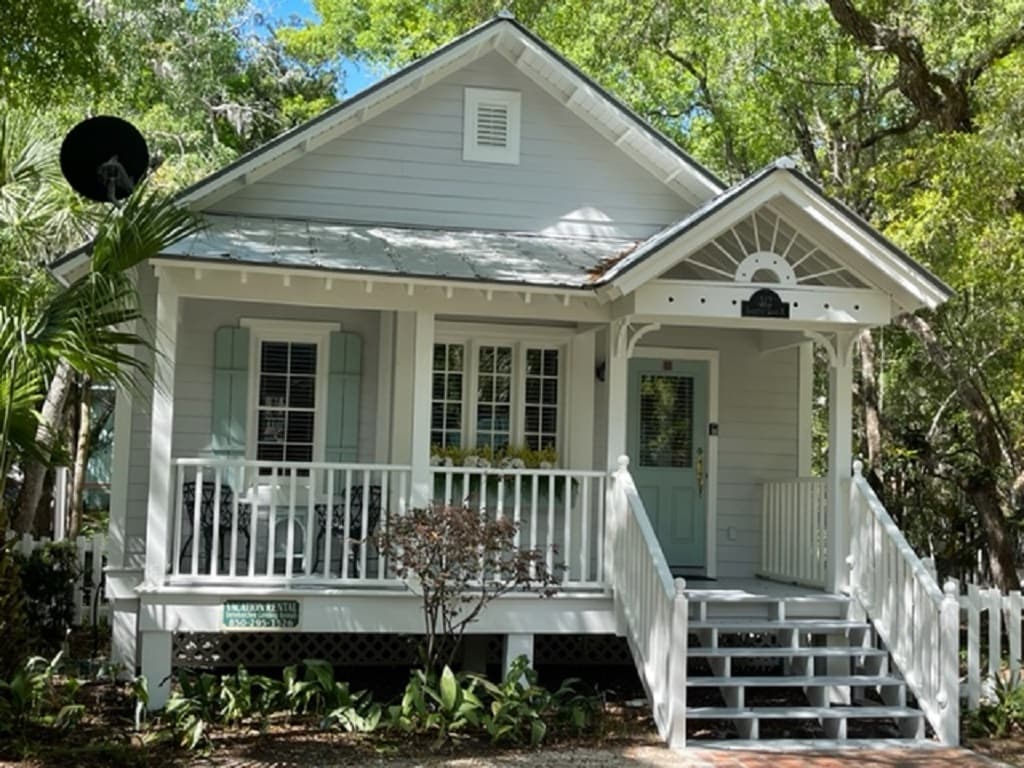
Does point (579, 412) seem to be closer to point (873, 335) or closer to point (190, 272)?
point (190, 272)

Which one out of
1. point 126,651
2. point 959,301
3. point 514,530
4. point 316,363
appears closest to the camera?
point 514,530

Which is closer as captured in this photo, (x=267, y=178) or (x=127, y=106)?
(x=267, y=178)

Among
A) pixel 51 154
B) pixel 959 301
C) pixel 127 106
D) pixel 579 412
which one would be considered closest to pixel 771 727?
pixel 579 412

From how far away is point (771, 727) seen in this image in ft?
32.1

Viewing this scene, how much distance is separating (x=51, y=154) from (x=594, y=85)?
546 centimetres

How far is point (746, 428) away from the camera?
12.6 meters

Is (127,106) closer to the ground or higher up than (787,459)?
higher up

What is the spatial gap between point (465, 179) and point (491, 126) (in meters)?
0.65

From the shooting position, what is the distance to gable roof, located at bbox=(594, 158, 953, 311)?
9844 mm

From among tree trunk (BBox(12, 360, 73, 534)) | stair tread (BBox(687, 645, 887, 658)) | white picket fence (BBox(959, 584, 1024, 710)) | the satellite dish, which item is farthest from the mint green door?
tree trunk (BBox(12, 360, 73, 534))

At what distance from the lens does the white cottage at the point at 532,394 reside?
9.75 metres

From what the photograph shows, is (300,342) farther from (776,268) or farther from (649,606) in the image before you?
(776,268)

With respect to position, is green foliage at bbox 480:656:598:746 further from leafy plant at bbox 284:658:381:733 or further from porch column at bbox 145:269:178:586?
porch column at bbox 145:269:178:586

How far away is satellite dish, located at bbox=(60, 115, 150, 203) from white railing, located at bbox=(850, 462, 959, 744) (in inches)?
277
